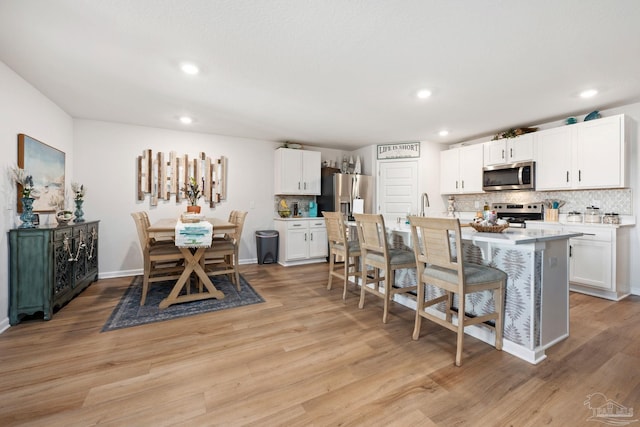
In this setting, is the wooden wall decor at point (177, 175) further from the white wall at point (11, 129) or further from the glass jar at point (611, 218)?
the glass jar at point (611, 218)

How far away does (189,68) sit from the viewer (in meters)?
2.48

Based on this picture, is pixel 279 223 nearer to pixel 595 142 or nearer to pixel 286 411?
pixel 286 411

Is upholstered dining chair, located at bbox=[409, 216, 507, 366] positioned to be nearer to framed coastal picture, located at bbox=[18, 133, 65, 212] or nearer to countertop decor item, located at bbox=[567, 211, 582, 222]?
countertop decor item, located at bbox=[567, 211, 582, 222]

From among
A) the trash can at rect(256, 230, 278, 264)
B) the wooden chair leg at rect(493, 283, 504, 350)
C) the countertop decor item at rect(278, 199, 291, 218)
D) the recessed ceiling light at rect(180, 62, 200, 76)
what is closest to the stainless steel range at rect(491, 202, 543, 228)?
the wooden chair leg at rect(493, 283, 504, 350)

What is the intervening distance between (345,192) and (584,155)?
137 inches

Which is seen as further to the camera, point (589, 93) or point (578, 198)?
point (578, 198)

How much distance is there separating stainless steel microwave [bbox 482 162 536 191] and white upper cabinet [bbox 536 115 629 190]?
0.32 feet

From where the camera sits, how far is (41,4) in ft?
5.61

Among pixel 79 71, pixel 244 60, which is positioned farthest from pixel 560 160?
pixel 79 71

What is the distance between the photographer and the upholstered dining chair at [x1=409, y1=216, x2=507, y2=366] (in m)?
1.88

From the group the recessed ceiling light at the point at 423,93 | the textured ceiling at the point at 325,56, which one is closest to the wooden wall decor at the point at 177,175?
the textured ceiling at the point at 325,56

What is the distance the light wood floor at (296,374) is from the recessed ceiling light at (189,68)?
2341 millimetres

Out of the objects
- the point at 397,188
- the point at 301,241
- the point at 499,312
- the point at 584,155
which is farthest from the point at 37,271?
the point at 584,155

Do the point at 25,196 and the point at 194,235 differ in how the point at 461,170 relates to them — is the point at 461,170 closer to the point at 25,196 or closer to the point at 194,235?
the point at 194,235
